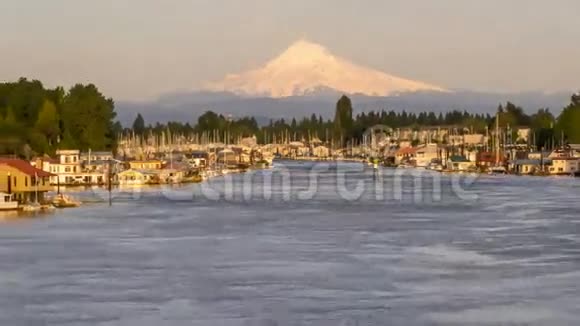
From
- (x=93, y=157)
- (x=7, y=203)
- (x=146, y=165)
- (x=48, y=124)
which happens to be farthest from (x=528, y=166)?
(x=7, y=203)

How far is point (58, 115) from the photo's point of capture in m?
35.7

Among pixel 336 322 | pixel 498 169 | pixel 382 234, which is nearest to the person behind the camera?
pixel 336 322

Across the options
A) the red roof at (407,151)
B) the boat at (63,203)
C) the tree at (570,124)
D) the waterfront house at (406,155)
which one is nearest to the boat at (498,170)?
the tree at (570,124)

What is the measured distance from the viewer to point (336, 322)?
25.8 ft

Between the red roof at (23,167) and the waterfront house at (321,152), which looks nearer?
the red roof at (23,167)

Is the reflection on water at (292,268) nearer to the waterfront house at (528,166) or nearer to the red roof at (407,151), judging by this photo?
the waterfront house at (528,166)

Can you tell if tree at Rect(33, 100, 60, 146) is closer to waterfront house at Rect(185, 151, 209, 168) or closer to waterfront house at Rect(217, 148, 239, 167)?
waterfront house at Rect(185, 151, 209, 168)

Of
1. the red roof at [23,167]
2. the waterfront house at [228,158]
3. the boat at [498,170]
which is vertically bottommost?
the boat at [498,170]

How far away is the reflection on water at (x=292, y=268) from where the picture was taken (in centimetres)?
827

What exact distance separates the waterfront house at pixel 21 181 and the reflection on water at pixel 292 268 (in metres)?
2.32

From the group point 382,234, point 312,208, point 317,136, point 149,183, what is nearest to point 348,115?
point 317,136

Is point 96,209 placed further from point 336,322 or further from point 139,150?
point 139,150

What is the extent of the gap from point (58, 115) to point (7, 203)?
17211mm

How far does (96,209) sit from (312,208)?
3.72 m
